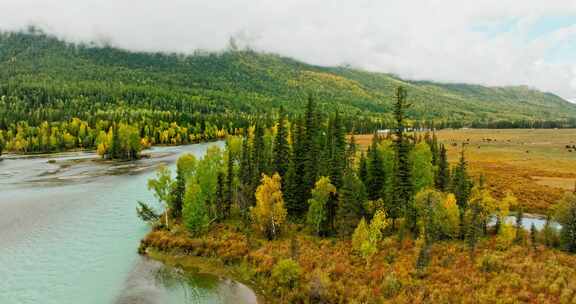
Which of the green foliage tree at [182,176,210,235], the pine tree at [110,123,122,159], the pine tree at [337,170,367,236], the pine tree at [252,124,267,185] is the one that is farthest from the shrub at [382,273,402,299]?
the pine tree at [110,123,122,159]

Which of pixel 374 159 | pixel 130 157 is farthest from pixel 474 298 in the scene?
pixel 130 157

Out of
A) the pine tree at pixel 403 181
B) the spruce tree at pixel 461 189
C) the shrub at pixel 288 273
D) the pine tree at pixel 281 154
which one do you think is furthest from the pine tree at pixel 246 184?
the spruce tree at pixel 461 189

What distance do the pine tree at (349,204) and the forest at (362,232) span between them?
0.20 m

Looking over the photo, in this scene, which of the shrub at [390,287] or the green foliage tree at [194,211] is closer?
the shrub at [390,287]

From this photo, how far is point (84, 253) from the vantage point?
180ft

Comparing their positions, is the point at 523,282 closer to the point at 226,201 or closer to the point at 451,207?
the point at 451,207

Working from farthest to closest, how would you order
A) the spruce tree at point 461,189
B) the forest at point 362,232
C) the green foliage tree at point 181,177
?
1. the green foliage tree at point 181,177
2. the spruce tree at point 461,189
3. the forest at point 362,232

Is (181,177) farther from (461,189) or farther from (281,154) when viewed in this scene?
(461,189)

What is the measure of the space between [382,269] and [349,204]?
12.3 m

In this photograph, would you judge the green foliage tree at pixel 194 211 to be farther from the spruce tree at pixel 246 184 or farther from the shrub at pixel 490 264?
the shrub at pixel 490 264

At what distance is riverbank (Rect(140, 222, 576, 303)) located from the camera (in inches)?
1399

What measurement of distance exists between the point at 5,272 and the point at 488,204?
65.6m

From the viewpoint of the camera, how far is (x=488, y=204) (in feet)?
189

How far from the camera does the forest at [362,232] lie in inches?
1492
